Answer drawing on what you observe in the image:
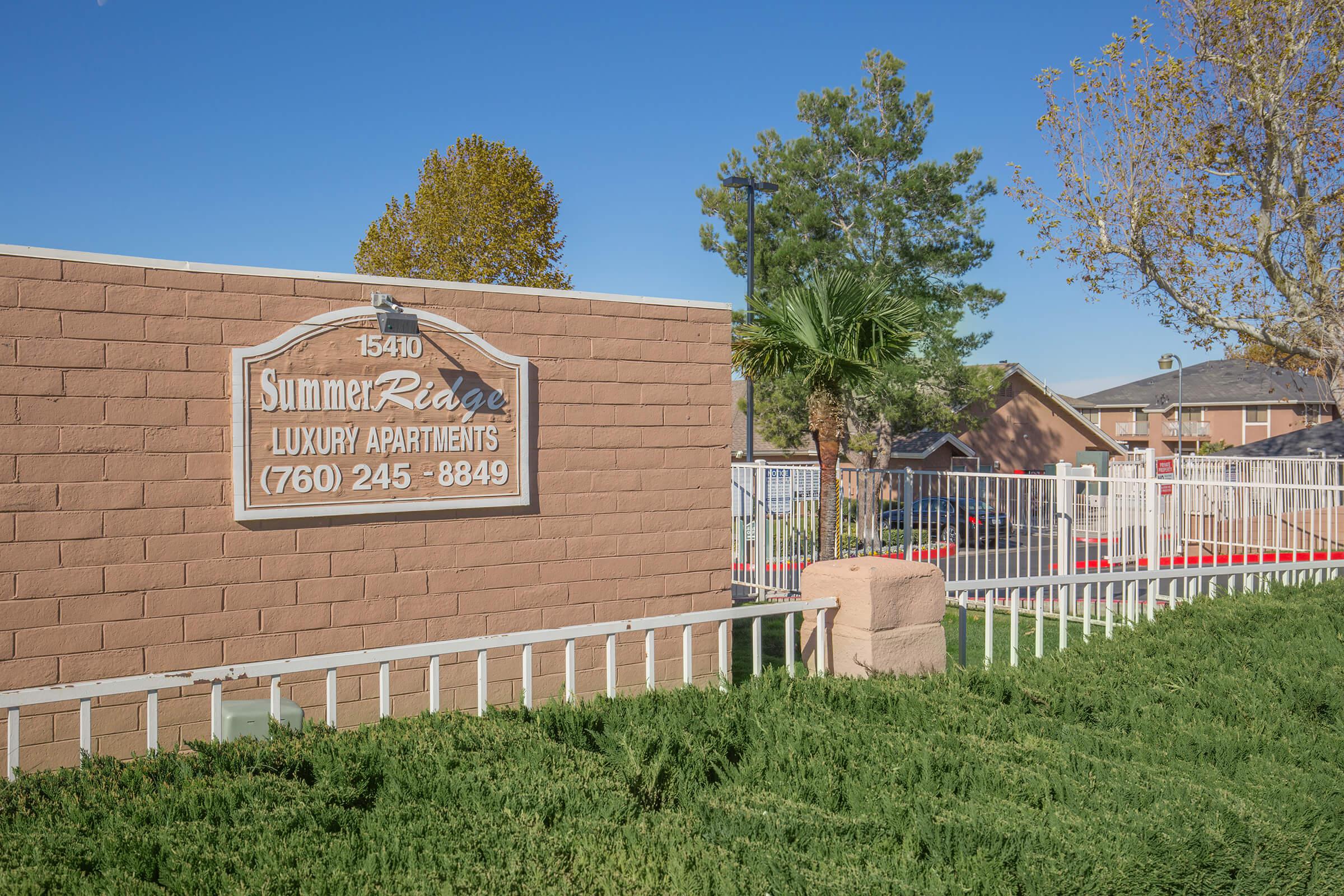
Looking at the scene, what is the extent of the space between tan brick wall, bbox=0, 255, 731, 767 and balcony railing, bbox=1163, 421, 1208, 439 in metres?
55.5

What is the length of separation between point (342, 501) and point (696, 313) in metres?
2.91

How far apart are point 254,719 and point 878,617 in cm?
318

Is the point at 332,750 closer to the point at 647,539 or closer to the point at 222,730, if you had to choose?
the point at 222,730

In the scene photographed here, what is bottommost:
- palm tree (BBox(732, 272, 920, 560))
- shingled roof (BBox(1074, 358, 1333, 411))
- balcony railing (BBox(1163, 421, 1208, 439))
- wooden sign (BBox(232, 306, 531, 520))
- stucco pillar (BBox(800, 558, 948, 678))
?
stucco pillar (BBox(800, 558, 948, 678))

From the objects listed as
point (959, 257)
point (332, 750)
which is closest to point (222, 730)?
point (332, 750)

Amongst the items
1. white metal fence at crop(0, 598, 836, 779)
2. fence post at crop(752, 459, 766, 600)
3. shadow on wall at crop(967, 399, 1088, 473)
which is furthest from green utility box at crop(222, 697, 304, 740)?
shadow on wall at crop(967, 399, 1088, 473)

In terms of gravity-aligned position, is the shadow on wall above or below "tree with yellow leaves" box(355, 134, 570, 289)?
below

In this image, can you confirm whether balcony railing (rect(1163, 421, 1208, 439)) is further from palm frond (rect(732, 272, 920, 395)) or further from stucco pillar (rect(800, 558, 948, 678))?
stucco pillar (rect(800, 558, 948, 678))

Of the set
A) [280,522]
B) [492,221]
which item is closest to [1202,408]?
[492,221]

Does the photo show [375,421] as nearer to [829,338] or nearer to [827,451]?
[829,338]

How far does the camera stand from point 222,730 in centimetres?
414

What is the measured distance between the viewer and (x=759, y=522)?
11.3 metres

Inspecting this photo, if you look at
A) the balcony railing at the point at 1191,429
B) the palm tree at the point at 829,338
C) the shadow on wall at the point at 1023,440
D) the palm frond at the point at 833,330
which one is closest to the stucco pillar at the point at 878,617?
the palm tree at the point at 829,338

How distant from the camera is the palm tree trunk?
1058 centimetres
